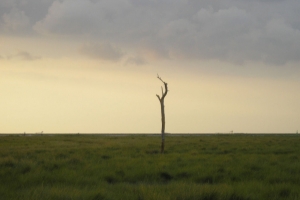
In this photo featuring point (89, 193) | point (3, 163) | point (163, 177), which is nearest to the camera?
point (89, 193)

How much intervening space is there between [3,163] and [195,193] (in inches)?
400

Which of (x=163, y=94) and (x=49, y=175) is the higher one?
(x=163, y=94)

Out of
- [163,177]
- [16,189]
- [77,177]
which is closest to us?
[16,189]

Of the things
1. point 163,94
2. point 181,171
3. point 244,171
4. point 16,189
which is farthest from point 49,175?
point 163,94

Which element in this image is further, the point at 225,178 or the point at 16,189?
the point at 225,178

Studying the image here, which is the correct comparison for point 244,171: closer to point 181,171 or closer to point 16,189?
point 181,171

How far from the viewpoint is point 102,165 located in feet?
57.0

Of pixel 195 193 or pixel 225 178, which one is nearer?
pixel 195 193

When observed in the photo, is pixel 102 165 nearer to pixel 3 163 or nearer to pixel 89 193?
pixel 3 163

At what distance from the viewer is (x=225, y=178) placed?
14398 millimetres

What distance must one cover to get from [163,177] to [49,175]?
4282 mm

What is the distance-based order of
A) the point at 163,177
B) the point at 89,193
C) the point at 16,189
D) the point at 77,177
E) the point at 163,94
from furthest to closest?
the point at 163,94 → the point at 163,177 → the point at 77,177 → the point at 16,189 → the point at 89,193

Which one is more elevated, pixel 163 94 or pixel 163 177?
pixel 163 94

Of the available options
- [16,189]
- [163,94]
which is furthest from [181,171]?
[163,94]
